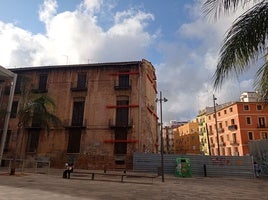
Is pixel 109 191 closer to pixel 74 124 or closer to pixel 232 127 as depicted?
pixel 74 124

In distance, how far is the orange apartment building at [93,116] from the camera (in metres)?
25.5

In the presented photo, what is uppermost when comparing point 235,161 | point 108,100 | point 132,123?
point 108,100

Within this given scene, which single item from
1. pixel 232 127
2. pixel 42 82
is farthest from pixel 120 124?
pixel 232 127

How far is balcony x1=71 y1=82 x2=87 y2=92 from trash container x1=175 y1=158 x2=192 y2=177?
1375 centimetres

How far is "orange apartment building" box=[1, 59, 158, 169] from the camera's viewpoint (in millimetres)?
25484

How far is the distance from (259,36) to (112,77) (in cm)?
2525

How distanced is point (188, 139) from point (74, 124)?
5242 cm

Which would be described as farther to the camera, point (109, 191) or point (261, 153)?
point (261, 153)

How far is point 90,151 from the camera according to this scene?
25.7 meters

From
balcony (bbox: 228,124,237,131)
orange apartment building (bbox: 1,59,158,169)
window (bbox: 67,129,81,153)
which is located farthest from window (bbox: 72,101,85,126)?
balcony (bbox: 228,124,237,131)

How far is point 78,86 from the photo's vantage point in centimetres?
2839

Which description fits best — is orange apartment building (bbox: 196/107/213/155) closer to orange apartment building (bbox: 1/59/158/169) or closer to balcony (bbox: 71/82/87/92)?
orange apartment building (bbox: 1/59/158/169)

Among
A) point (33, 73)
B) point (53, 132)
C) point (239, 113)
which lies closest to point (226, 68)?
point (53, 132)

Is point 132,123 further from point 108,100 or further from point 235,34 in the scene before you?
point 235,34
